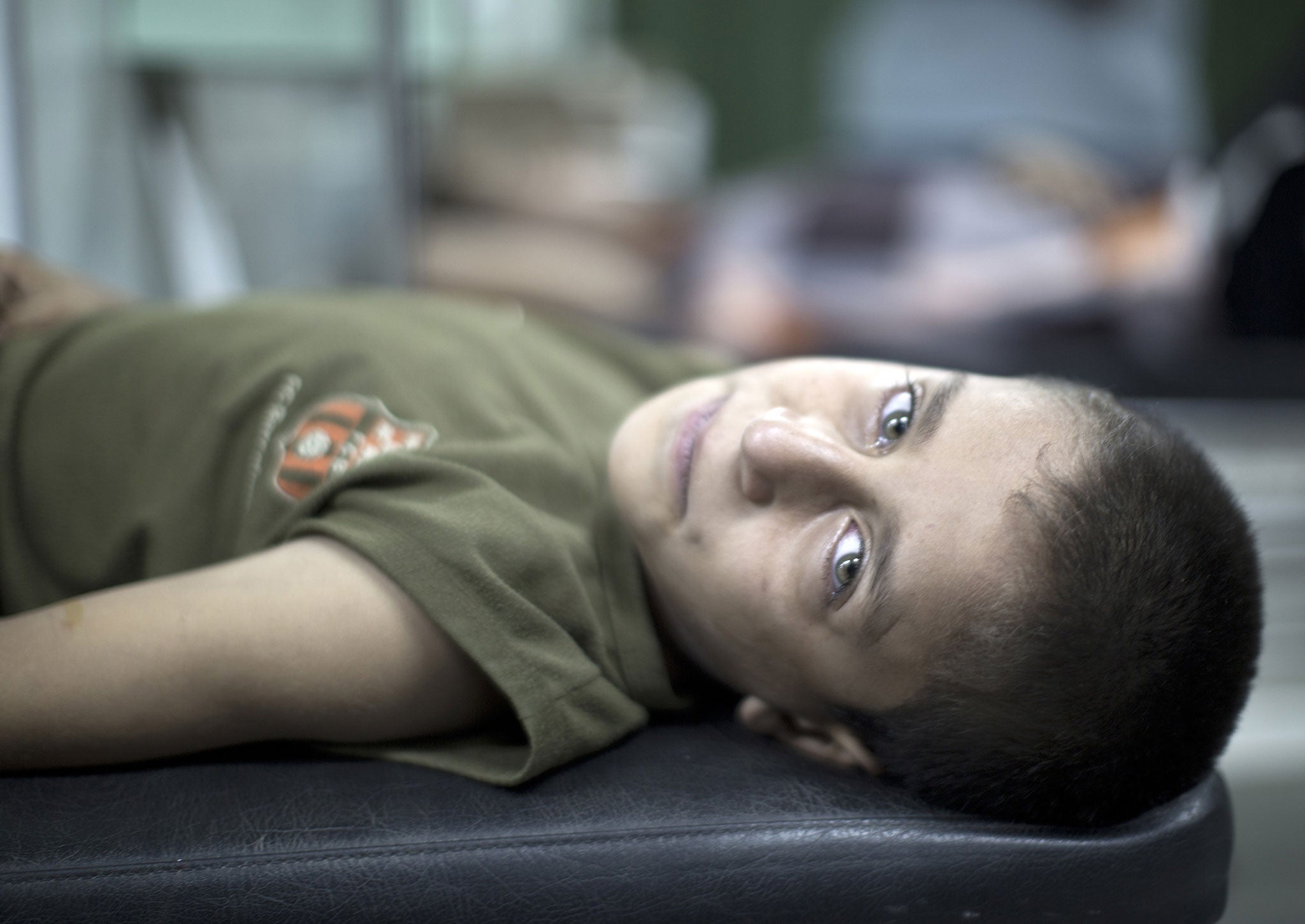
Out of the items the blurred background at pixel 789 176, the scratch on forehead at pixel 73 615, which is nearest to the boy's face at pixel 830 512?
the scratch on forehead at pixel 73 615

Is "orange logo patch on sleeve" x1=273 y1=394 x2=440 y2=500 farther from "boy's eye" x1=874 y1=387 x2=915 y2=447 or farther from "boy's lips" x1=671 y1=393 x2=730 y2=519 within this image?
"boy's eye" x1=874 y1=387 x2=915 y2=447

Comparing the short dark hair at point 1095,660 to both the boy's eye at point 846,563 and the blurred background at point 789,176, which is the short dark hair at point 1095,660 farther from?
the blurred background at point 789,176

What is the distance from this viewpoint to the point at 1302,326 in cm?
208

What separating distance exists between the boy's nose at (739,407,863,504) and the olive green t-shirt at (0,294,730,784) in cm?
15

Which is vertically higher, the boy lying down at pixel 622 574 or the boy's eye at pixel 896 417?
the boy's eye at pixel 896 417

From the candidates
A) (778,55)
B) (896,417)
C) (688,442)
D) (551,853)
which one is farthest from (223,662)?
(778,55)

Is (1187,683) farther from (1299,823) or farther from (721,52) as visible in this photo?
(721,52)

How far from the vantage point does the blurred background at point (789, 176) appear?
66.7 inches

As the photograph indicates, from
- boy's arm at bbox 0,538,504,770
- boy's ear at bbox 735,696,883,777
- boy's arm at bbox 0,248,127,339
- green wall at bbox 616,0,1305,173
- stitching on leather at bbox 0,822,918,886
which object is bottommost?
boy's ear at bbox 735,696,883,777

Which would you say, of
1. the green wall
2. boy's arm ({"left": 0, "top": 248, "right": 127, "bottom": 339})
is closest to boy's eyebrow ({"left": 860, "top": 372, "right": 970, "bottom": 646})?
boy's arm ({"left": 0, "top": 248, "right": 127, "bottom": 339})

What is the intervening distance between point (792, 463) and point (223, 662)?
38 centimetres

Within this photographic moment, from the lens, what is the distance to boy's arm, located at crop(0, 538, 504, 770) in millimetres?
594

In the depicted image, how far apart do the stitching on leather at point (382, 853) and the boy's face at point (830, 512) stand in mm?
125

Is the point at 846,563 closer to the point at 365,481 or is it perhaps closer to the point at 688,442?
the point at 688,442
